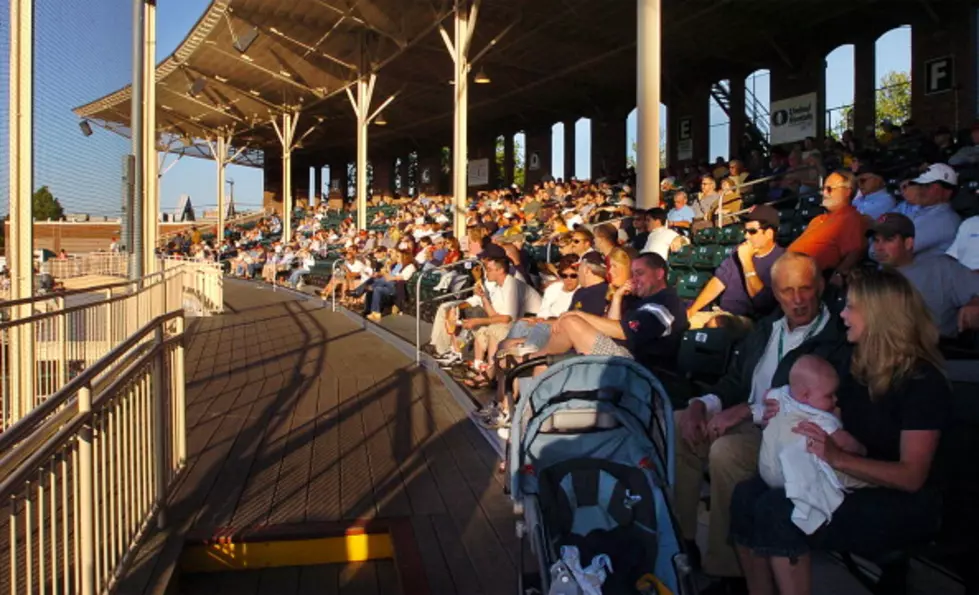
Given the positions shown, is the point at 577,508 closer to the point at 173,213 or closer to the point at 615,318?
the point at 615,318

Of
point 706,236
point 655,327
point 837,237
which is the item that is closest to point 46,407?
point 655,327

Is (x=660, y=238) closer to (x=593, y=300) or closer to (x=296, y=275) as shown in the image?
(x=593, y=300)

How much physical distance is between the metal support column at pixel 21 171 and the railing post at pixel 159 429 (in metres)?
1.62

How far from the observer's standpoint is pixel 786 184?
39.1 feet

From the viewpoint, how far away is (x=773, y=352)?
11.9 feet

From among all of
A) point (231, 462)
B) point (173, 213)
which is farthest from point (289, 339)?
point (173, 213)

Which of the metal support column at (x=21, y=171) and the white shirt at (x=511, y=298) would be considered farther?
the white shirt at (x=511, y=298)

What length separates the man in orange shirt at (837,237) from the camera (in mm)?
5336

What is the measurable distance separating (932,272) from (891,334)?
195cm

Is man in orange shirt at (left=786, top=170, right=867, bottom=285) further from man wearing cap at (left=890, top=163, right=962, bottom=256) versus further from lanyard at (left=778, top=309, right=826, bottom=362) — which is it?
lanyard at (left=778, top=309, right=826, bottom=362)

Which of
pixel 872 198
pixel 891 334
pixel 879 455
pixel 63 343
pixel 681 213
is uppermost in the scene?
pixel 681 213

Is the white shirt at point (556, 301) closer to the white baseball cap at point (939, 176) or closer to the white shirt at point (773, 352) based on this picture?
the white baseball cap at point (939, 176)

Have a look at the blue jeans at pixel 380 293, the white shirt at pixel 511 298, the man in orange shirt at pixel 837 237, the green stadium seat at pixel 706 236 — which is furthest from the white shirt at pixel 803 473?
the blue jeans at pixel 380 293

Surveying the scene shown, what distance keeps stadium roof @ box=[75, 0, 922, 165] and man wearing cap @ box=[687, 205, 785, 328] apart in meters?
10.5
